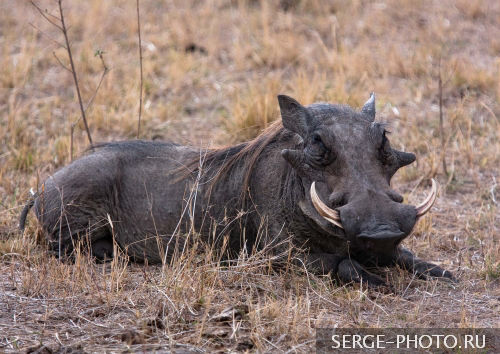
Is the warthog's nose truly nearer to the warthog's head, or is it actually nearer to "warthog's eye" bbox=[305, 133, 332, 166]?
the warthog's head

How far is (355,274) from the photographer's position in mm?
4414

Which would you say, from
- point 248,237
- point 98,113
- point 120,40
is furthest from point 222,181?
point 120,40

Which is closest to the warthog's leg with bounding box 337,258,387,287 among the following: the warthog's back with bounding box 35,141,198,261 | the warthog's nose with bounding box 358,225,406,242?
the warthog's nose with bounding box 358,225,406,242

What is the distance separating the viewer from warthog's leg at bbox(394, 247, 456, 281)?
462 centimetres

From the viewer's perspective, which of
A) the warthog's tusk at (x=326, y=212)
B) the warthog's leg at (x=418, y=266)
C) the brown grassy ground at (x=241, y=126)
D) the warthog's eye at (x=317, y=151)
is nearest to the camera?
the brown grassy ground at (x=241, y=126)

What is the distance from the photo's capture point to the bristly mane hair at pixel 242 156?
4855mm

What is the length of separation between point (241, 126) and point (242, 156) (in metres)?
1.94

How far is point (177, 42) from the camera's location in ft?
30.6

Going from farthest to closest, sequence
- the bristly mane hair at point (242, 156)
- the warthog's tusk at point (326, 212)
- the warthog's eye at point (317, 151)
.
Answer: the bristly mane hair at point (242, 156) → the warthog's eye at point (317, 151) → the warthog's tusk at point (326, 212)

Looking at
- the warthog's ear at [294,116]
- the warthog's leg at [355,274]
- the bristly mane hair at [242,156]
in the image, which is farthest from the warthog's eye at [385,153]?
the bristly mane hair at [242,156]

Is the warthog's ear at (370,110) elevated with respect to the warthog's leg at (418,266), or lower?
elevated

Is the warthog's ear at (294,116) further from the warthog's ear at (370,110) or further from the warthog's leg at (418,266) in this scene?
the warthog's leg at (418,266)

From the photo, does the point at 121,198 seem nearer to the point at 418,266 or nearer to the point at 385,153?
the point at 385,153

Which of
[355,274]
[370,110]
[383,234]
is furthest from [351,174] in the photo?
[370,110]
